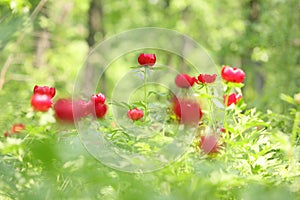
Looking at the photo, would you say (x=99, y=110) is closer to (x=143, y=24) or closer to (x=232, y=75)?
(x=232, y=75)

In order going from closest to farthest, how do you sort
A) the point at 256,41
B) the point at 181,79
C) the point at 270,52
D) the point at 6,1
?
the point at 181,79 < the point at 6,1 < the point at 270,52 < the point at 256,41

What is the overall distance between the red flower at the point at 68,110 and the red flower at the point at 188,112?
0.95ft

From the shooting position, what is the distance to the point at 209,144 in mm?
1416

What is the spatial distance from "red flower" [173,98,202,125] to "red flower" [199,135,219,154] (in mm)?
112

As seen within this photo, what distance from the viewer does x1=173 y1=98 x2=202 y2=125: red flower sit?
5.04 feet

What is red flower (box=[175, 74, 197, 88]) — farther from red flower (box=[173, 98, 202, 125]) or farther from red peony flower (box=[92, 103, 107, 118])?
red peony flower (box=[92, 103, 107, 118])

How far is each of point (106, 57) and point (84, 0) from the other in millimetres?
1003

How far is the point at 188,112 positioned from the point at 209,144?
0.15 m

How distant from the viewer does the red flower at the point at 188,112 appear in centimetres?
154

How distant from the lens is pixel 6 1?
3.55 m

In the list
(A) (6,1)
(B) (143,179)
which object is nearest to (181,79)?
(B) (143,179)

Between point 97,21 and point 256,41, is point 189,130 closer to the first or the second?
point 256,41

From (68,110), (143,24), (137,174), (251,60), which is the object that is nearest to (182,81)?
(68,110)

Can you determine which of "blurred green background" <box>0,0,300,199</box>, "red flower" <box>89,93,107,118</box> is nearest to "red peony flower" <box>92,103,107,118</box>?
"red flower" <box>89,93,107,118</box>
